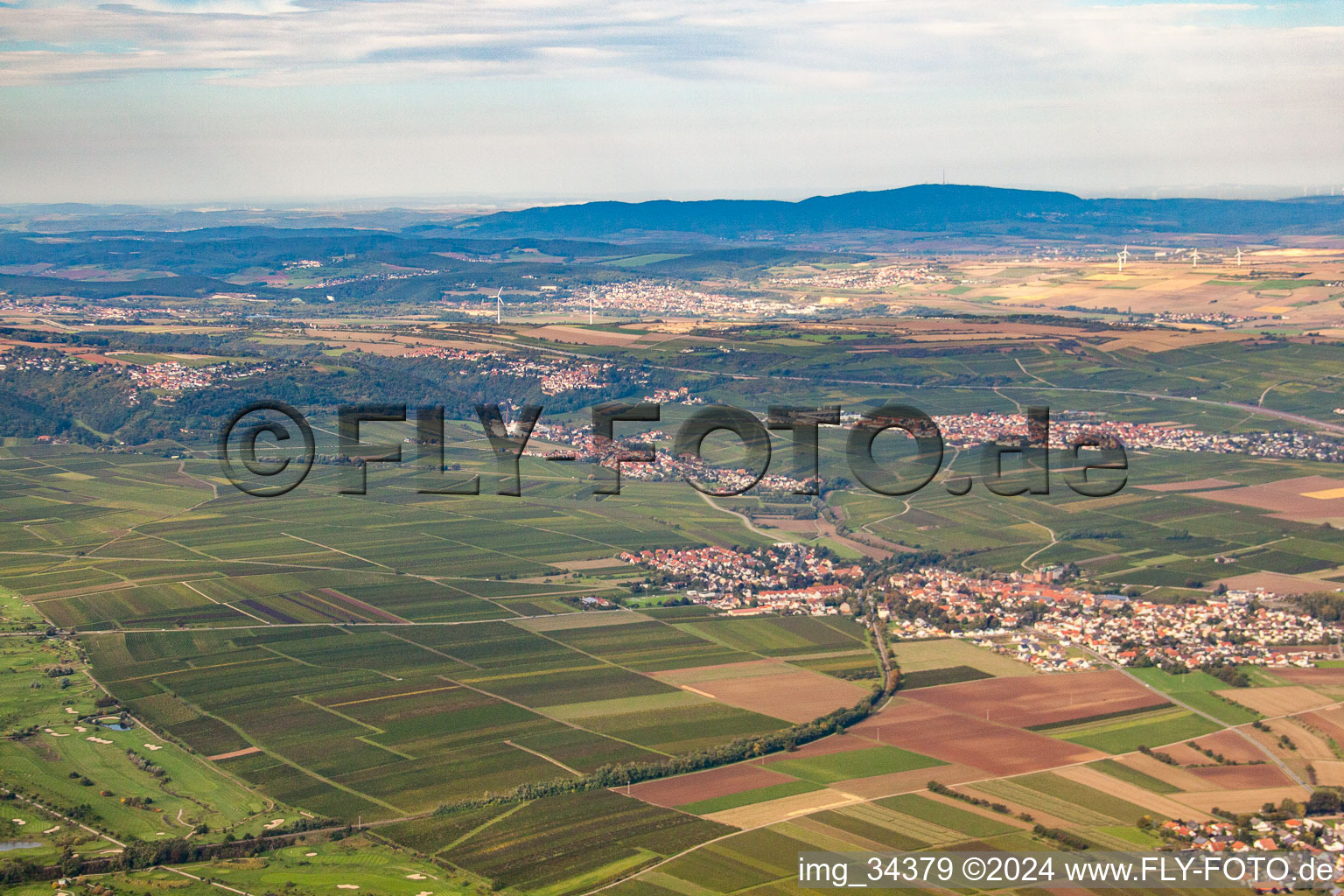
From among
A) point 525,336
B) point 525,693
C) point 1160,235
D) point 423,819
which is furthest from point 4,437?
point 1160,235

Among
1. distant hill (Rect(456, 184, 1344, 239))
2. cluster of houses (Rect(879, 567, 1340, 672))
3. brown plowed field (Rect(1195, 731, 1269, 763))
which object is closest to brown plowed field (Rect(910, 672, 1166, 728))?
cluster of houses (Rect(879, 567, 1340, 672))

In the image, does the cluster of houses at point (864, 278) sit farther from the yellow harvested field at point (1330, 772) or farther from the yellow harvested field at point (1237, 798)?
the yellow harvested field at point (1237, 798)

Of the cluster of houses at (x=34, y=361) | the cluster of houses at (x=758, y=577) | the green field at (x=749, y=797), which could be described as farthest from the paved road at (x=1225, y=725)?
the cluster of houses at (x=34, y=361)

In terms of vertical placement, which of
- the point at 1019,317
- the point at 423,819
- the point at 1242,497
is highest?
the point at 1019,317

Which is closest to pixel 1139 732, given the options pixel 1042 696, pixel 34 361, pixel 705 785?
pixel 1042 696

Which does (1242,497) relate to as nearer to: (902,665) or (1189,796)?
(902,665)

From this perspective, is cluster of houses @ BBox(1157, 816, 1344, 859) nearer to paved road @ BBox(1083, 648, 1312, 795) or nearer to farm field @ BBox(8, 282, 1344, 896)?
farm field @ BBox(8, 282, 1344, 896)

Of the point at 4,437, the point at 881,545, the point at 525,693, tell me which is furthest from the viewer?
the point at 4,437

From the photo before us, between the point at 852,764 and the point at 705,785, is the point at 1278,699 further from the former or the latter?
the point at 705,785
